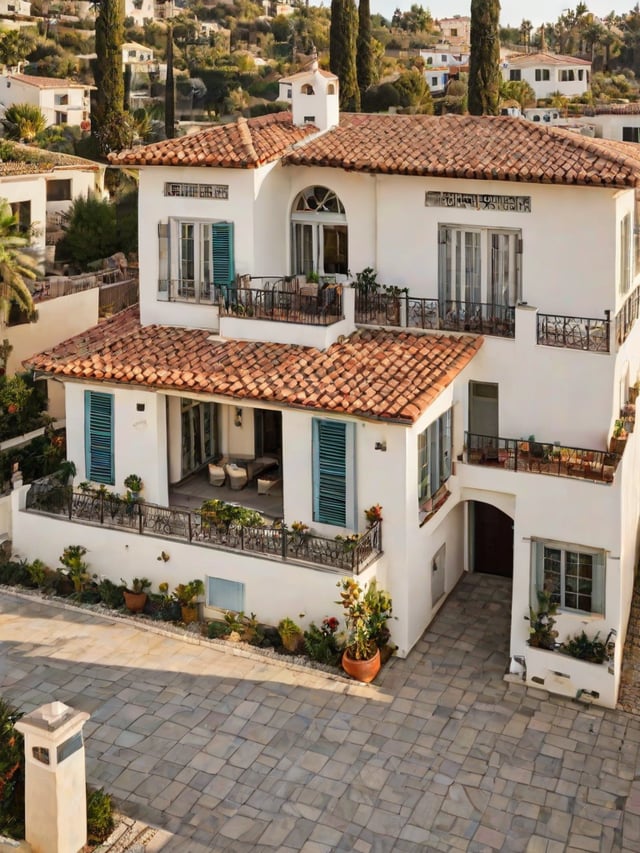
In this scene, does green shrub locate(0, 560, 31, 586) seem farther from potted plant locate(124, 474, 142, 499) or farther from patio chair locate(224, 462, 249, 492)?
patio chair locate(224, 462, 249, 492)

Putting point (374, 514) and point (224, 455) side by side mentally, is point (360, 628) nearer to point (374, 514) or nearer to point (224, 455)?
point (374, 514)

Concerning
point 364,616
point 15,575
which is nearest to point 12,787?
point 364,616

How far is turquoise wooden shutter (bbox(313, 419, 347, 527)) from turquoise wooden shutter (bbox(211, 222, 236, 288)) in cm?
477

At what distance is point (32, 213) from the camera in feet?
131

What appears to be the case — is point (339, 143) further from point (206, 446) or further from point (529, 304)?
point (206, 446)

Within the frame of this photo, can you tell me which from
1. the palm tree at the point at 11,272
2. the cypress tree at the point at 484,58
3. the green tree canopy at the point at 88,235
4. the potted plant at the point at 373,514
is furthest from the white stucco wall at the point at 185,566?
the cypress tree at the point at 484,58

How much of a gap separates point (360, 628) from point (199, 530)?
3.99m

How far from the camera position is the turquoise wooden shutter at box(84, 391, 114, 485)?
22.9 metres

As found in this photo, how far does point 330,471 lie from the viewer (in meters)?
20.7

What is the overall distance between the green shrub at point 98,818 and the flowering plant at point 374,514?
717 centimetres

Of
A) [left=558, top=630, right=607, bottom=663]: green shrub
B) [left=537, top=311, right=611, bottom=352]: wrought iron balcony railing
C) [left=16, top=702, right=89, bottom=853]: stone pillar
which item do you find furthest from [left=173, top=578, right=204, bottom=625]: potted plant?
[left=537, top=311, right=611, bottom=352]: wrought iron balcony railing

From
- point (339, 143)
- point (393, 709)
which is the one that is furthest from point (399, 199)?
point (393, 709)

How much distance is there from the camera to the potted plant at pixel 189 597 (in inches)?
837

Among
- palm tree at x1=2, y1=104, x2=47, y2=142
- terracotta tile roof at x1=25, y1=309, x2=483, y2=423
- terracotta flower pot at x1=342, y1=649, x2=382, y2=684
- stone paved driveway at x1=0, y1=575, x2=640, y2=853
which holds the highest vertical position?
palm tree at x1=2, y1=104, x2=47, y2=142
